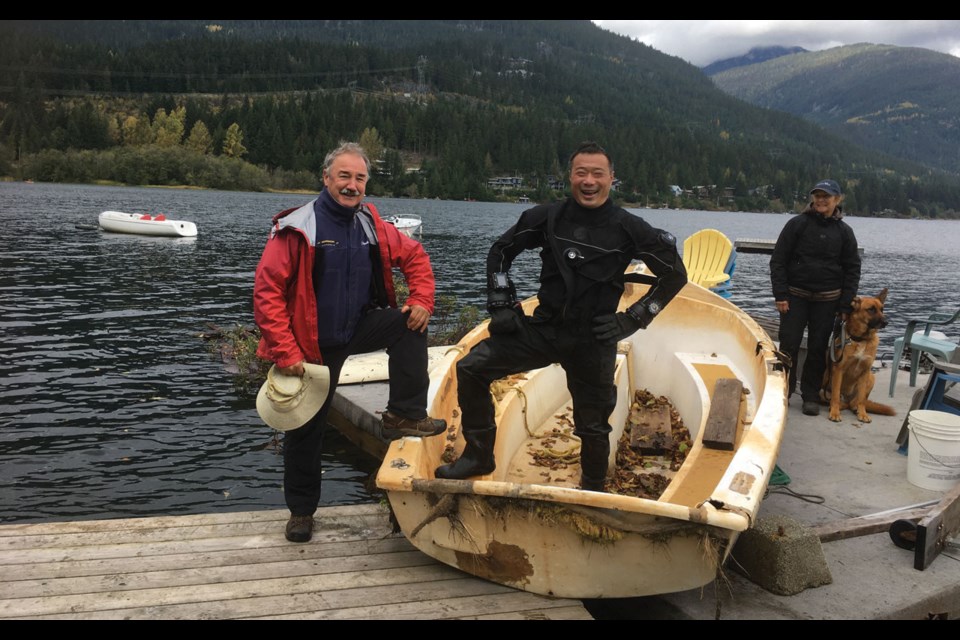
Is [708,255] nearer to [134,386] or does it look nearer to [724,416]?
[724,416]

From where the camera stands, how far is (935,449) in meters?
5.83

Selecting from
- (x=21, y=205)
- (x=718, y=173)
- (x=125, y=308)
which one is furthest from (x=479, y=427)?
(x=718, y=173)

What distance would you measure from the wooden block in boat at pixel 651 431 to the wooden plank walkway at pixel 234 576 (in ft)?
9.22

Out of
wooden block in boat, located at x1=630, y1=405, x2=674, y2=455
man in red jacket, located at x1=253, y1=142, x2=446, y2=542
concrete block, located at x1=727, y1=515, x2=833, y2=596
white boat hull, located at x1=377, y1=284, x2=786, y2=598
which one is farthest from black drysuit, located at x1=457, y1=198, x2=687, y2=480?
wooden block in boat, located at x1=630, y1=405, x2=674, y2=455

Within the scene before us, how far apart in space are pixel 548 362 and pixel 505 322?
415 millimetres

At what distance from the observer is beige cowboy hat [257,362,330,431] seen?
423cm

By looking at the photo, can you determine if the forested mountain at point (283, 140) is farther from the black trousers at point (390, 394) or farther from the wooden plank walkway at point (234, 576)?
the black trousers at point (390, 394)

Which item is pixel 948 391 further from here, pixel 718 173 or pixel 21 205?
pixel 718 173

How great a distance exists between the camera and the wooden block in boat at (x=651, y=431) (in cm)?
655

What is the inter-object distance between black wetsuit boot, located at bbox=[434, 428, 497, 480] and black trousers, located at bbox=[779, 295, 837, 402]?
4.67 metres

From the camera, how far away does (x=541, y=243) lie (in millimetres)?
4637

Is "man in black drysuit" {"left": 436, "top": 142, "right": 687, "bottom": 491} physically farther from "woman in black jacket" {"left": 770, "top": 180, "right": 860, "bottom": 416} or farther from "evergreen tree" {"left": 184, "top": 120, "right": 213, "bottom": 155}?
"evergreen tree" {"left": 184, "top": 120, "right": 213, "bottom": 155}

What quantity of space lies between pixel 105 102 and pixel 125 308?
165377 mm
